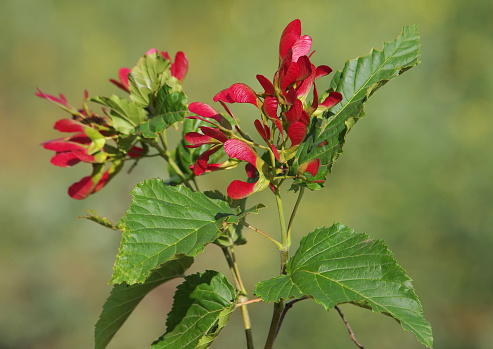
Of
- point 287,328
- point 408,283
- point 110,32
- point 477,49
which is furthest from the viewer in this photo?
point 110,32

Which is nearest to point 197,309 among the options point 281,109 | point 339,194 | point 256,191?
point 256,191

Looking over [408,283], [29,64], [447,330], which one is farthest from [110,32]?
[408,283]

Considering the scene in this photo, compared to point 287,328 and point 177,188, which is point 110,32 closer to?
point 287,328

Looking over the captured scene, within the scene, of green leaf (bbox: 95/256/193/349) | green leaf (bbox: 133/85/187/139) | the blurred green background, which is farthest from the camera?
the blurred green background

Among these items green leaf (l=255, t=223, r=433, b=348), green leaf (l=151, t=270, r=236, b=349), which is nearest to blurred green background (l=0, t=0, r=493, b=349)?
green leaf (l=151, t=270, r=236, b=349)

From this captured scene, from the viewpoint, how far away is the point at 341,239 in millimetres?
685

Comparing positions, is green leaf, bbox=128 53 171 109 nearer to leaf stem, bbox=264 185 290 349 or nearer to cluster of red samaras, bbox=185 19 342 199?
cluster of red samaras, bbox=185 19 342 199

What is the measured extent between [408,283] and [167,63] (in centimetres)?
44

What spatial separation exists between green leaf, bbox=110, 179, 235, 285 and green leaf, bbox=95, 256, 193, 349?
153 millimetres

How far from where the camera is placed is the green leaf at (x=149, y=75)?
0.76 metres

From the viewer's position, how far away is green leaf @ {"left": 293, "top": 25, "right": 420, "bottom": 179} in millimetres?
675

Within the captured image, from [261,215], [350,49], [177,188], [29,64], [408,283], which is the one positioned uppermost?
[29,64]

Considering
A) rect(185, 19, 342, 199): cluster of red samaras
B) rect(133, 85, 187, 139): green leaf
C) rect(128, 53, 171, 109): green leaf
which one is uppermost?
rect(128, 53, 171, 109): green leaf

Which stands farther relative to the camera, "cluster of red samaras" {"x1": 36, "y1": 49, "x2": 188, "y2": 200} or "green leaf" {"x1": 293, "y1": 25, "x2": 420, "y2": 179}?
"cluster of red samaras" {"x1": 36, "y1": 49, "x2": 188, "y2": 200}
